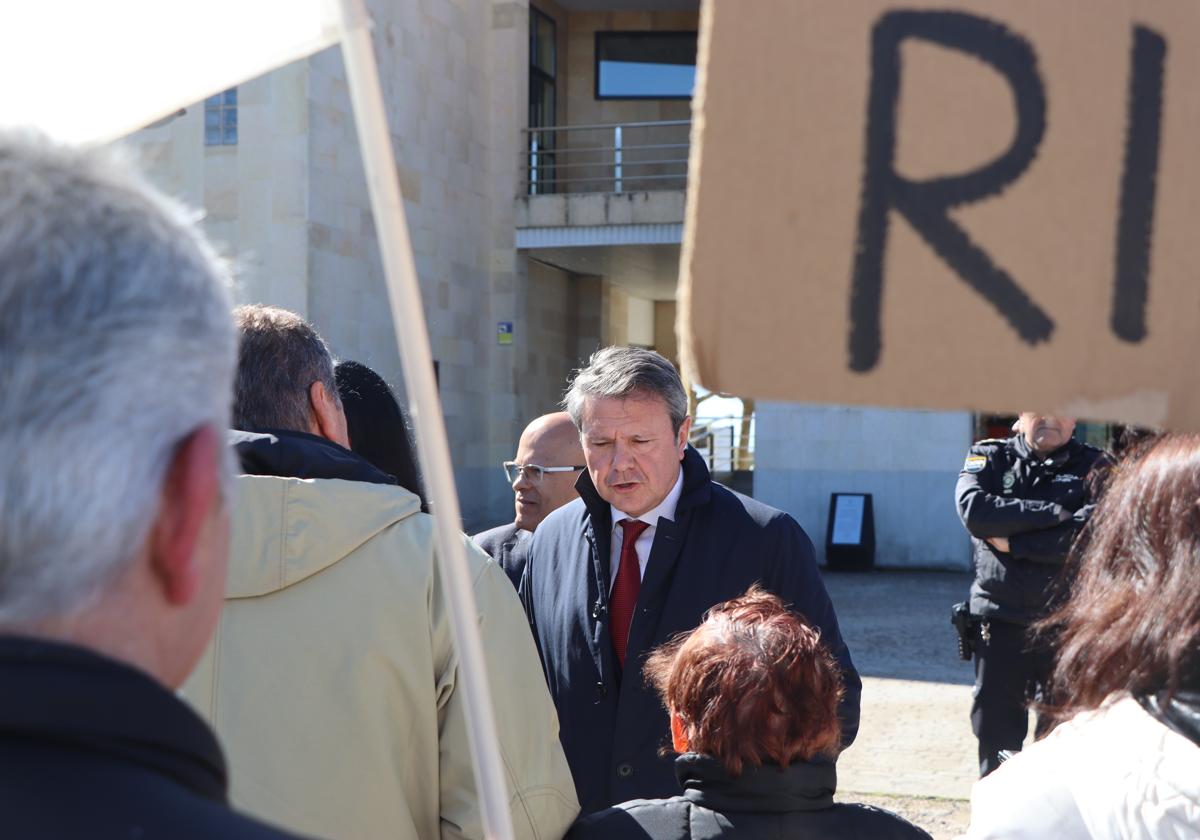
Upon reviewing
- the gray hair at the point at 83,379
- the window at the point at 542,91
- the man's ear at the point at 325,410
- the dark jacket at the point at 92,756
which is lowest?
the dark jacket at the point at 92,756

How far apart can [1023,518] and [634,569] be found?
2487 millimetres

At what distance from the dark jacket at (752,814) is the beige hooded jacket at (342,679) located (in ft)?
0.61

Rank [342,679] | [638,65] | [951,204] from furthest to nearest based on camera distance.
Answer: [638,65]
[342,679]
[951,204]

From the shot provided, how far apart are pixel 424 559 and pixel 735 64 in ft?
3.76

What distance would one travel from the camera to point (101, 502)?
0.95m

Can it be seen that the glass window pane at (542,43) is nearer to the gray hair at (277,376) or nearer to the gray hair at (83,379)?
the gray hair at (277,376)

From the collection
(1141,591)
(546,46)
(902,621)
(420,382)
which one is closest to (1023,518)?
(1141,591)

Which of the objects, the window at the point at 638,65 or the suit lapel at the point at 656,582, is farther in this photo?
the window at the point at 638,65

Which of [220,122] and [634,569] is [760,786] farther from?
[220,122]

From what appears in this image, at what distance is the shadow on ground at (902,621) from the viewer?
9.03 meters

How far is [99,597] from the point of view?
37.8 inches

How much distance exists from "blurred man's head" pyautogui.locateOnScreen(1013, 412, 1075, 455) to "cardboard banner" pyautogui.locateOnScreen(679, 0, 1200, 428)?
14.0 feet

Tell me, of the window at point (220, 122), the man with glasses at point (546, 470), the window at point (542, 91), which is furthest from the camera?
the window at point (542, 91)

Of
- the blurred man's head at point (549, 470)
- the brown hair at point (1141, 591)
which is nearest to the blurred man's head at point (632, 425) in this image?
the blurred man's head at point (549, 470)
